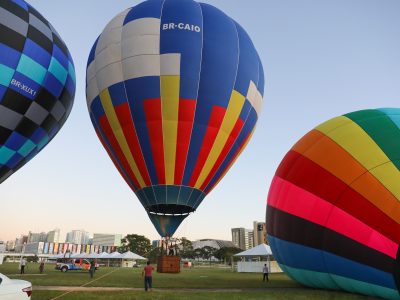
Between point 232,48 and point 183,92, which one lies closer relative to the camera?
point 183,92

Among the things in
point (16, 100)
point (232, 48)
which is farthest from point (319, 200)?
point (16, 100)

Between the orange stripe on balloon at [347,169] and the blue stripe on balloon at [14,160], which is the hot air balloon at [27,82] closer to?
the blue stripe on balloon at [14,160]

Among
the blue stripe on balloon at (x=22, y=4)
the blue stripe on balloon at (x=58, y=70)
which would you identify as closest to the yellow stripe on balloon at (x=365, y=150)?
the blue stripe on balloon at (x=58, y=70)

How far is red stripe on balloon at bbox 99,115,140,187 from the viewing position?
17750mm

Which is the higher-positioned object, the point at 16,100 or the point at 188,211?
the point at 16,100

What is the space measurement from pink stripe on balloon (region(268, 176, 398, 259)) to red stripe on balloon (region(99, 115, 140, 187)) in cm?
850

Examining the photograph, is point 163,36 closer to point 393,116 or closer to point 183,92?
point 183,92

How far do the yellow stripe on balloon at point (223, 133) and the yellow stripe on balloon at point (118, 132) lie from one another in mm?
3050

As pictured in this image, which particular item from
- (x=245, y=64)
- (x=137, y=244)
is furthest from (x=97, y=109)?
(x=137, y=244)

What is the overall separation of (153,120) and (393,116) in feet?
33.7

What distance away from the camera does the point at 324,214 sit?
367 inches

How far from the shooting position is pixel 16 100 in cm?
1670

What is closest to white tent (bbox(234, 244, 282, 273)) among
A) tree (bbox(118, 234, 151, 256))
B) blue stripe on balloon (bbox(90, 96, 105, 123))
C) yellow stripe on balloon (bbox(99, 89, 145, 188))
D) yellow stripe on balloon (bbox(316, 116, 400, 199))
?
yellow stripe on balloon (bbox(99, 89, 145, 188))

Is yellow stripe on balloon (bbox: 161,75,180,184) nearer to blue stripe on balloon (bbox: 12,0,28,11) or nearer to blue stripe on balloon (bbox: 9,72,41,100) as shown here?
blue stripe on balloon (bbox: 9,72,41,100)
